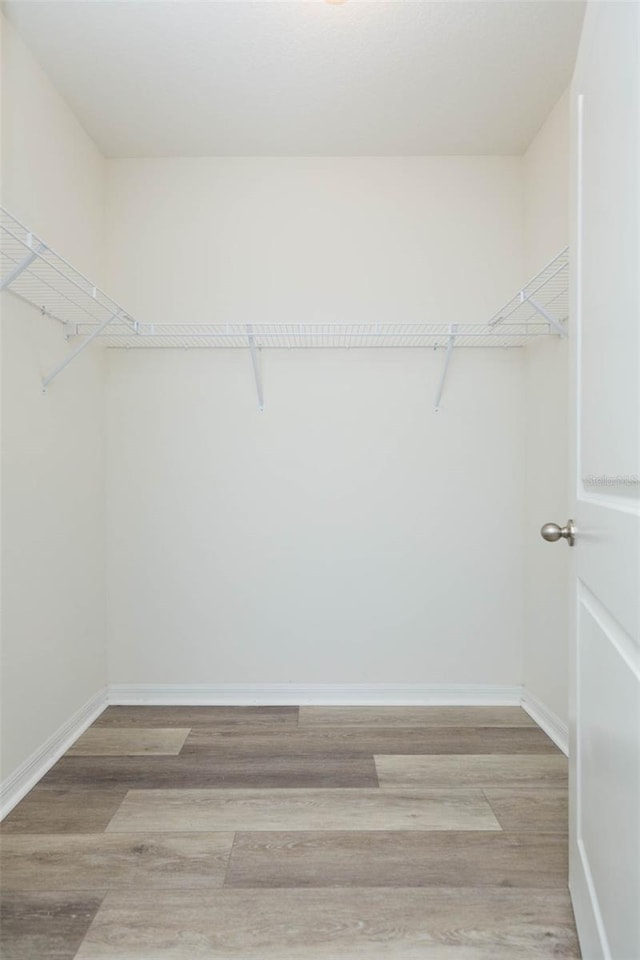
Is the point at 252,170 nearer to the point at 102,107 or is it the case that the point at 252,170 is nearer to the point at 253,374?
the point at 102,107

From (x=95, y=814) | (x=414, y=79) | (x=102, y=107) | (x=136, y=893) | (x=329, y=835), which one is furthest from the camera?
(x=102, y=107)

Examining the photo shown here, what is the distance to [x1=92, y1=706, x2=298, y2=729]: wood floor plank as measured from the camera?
2.45 metres

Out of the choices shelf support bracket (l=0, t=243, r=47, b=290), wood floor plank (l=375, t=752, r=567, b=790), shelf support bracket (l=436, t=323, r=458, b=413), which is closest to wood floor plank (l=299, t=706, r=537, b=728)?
wood floor plank (l=375, t=752, r=567, b=790)

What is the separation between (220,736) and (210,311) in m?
1.78

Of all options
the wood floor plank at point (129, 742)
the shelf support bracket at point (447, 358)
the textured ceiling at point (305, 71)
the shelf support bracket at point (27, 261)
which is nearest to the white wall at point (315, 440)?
the shelf support bracket at point (447, 358)

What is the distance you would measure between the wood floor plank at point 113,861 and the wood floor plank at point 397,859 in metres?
0.07

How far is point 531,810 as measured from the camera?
1835 mm

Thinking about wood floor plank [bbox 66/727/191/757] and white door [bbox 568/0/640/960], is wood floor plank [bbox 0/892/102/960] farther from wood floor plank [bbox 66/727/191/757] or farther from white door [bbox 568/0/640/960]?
white door [bbox 568/0/640/960]

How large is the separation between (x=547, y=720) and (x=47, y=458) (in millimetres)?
2166

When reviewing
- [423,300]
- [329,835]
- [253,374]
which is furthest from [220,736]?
[423,300]

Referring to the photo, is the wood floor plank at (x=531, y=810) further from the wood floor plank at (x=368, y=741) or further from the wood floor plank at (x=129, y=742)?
the wood floor plank at (x=129, y=742)

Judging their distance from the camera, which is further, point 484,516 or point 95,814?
point 484,516

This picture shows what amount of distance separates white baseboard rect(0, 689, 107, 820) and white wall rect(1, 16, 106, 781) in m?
0.03

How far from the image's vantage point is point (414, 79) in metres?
2.09
